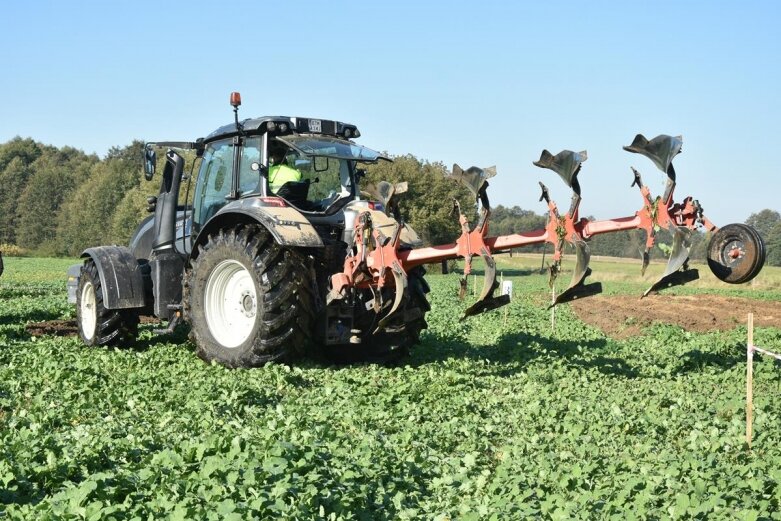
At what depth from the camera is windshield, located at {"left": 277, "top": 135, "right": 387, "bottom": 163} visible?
9.70m

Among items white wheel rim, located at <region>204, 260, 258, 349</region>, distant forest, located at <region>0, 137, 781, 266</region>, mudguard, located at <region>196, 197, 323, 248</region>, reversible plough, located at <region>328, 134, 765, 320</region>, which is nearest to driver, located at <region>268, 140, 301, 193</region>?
mudguard, located at <region>196, 197, 323, 248</region>

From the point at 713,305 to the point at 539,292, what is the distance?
7.56 meters

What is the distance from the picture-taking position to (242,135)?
10.1 meters

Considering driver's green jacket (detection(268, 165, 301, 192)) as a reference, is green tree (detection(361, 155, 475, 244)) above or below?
above

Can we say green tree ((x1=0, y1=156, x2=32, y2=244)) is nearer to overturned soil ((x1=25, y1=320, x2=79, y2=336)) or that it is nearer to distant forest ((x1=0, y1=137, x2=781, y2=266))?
distant forest ((x1=0, y1=137, x2=781, y2=266))

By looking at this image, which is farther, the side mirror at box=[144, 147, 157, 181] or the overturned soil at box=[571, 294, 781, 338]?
the overturned soil at box=[571, 294, 781, 338]

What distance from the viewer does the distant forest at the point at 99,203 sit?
5280cm

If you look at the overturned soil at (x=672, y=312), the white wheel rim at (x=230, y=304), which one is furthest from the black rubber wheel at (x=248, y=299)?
the overturned soil at (x=672, y=312)

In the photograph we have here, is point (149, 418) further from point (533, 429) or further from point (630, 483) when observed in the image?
point (630, 483)

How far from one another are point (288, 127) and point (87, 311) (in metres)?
4.59

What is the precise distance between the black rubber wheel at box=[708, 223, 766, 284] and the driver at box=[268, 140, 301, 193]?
4687mm

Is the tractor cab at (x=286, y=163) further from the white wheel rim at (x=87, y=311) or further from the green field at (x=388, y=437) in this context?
the white wheel rim at (x=87, y=311)

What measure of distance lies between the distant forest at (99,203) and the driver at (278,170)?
31.5m

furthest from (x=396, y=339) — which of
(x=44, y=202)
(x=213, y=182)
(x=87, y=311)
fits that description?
(x=44, y=202)
